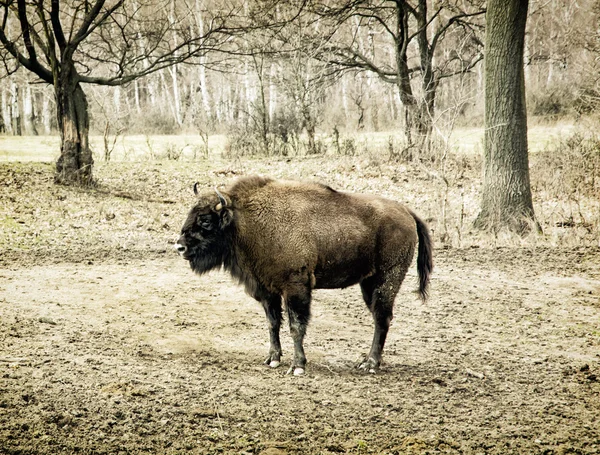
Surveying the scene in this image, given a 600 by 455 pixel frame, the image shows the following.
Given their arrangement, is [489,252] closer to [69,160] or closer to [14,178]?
[69,160]

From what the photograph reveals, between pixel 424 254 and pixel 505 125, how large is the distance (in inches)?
272

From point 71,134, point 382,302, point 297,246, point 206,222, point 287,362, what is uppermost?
point 71,134

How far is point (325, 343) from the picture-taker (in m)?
7.34

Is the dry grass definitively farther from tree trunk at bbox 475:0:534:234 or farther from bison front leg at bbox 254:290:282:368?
bison front leg at bbox 254:290:282:368

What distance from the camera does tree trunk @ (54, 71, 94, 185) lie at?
16.1m

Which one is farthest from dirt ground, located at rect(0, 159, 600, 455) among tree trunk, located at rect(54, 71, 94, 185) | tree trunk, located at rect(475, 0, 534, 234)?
tree trunk, located at rect(54, 71, 94, 185)

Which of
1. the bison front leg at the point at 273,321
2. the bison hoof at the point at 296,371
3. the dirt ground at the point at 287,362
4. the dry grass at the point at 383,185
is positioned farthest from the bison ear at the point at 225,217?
the dry grass at the point at 383,185

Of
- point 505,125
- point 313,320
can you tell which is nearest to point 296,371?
point 313,320

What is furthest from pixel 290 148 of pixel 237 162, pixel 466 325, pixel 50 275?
pixel 466 325

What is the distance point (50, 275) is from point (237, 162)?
39.7 feet

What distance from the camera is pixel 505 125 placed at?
1288 centimetres

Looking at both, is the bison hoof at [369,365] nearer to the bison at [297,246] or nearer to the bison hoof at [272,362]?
the bison at [297,246]

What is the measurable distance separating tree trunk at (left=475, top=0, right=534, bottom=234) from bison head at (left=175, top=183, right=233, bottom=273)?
25.2ft

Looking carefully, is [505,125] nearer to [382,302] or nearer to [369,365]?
[382,302]
